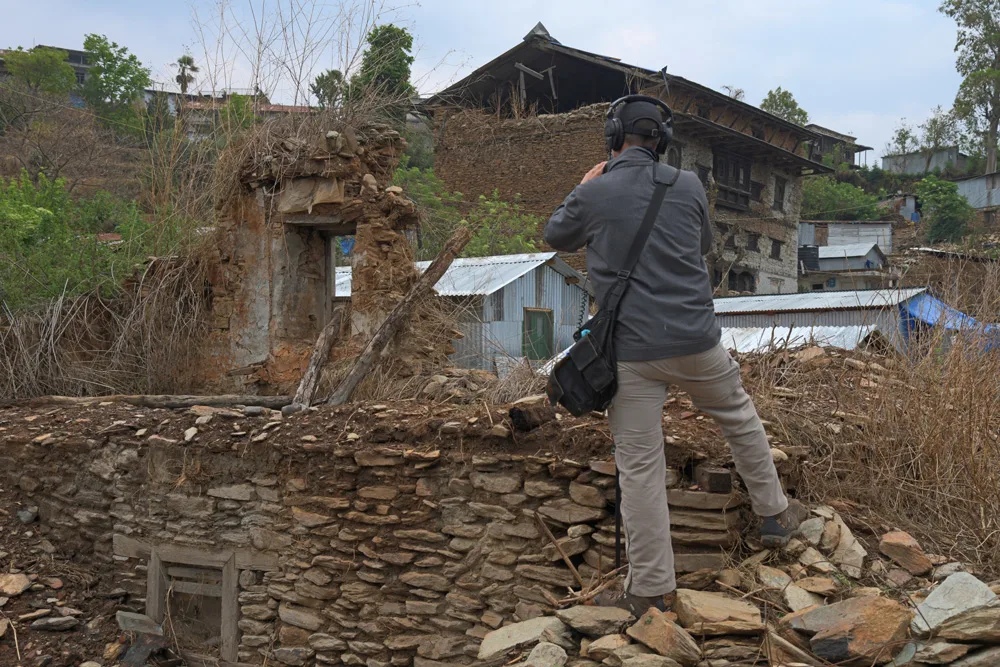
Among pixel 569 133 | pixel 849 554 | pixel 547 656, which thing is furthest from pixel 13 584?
pixel 569 133

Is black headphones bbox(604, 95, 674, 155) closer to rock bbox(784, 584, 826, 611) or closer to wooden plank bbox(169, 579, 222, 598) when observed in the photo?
rock bbox(784, 584, 826, 611)

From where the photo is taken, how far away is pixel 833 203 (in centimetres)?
3375

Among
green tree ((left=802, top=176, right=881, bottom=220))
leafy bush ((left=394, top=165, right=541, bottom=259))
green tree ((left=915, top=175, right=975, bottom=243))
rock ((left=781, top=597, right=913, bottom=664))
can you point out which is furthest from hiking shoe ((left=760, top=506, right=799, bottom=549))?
green tree ((left=802, top=176, right=881, bottom=220))

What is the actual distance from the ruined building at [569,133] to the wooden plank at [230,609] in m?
14.7

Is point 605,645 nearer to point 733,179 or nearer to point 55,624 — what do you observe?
point 55,624

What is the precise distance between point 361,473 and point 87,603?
2702mm

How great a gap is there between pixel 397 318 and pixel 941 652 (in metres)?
5.00

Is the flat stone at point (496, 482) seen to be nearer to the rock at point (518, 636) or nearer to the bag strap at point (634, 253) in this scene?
the rock at point (518, 636)

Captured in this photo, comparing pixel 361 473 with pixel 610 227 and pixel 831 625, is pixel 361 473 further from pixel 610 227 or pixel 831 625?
pixel 831 625

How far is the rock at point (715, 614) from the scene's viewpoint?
10.1ft

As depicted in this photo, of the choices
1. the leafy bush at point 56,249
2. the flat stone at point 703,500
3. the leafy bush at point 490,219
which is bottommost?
the flat stone at point 703,500

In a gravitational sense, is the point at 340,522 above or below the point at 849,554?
below

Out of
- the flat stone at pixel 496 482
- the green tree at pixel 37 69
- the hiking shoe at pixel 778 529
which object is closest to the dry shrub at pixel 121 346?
the flat stone at pixel 496 482

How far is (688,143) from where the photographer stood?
21547 millimetres
